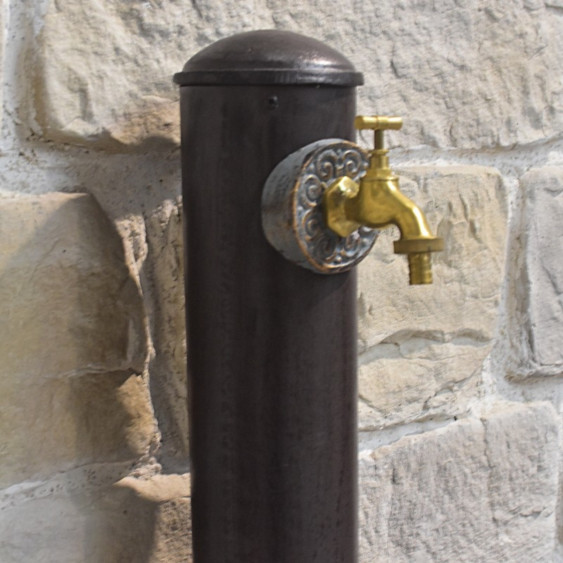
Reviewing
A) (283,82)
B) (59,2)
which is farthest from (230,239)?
(59,2)

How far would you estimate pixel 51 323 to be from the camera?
0.64m

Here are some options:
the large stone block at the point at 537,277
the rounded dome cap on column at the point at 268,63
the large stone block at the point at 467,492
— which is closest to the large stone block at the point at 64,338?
the rounded dome cap on column at the point at 268,63

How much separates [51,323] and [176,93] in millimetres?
180

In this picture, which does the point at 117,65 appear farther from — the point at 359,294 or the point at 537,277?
the point at 537,277

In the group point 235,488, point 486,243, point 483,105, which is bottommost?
point 235,488

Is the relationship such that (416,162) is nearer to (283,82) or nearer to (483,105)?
(483,105)

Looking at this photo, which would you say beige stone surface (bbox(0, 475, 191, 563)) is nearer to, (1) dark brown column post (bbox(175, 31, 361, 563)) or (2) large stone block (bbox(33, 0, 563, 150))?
(1) dark brown column post (bbox(175, 31, 361, 563))


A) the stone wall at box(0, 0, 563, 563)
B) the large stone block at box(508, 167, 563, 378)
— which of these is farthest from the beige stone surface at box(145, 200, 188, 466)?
the large stone block at box(508, 167, 563, 378)

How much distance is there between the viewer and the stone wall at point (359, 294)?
0.64 meters

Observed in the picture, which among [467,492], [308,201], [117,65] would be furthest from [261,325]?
[467,492]

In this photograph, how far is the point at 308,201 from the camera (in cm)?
55

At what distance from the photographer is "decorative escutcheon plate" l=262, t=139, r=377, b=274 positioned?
54 cm

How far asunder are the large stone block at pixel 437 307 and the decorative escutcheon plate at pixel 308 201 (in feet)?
0.73

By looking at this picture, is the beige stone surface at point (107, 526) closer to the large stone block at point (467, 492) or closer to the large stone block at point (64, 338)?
the large stone block at point (64, 338)
